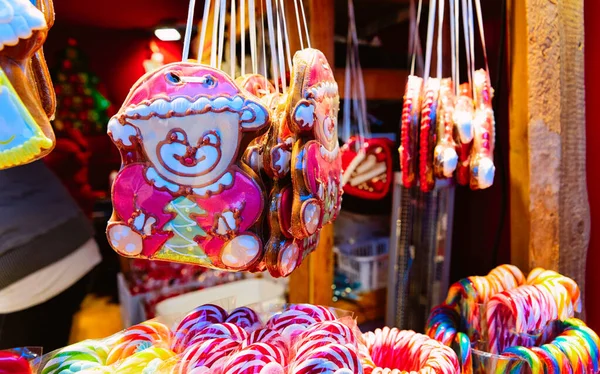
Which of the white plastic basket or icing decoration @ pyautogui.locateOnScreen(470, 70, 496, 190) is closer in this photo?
icing decoration @ pyautogui.locateOnScreen(470, 70, 496, 190)

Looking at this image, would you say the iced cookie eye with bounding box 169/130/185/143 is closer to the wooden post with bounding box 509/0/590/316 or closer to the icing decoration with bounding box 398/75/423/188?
the icing decoration with bounding box 398/75/423/188

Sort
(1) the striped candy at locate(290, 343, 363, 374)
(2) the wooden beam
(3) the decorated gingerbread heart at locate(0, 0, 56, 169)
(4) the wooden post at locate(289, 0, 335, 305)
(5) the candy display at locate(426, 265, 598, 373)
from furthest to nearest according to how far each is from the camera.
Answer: (2) the wooden beam
(4) the wooden post at locate(289, 0, 335, 305)
(5) the candy display at locate(426, 265, 598, 373)
(1) the striped candy at locate(290, 343, 363, 374)
(3) the decorated gingerbread heart at locate(0, 0, 56, 169)

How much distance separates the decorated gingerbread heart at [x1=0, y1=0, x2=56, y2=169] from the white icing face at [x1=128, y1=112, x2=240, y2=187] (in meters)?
0.12

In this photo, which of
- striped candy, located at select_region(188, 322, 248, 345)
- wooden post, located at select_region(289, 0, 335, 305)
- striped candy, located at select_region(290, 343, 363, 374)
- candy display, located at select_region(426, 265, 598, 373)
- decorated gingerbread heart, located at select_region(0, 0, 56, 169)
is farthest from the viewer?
wooden post, located at select_region(289, 0, 335, 305)

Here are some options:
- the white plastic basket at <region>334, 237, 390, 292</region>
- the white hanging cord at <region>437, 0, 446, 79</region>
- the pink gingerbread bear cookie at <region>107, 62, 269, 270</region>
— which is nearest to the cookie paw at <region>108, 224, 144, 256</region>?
the pink gingerbread bear cookie at <region>107, 62, 269, 270</region>

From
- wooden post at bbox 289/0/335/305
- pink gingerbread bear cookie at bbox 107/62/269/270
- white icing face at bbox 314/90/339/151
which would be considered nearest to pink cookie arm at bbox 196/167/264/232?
pink gingerbread bear cookie at bbox 107/62/269/270

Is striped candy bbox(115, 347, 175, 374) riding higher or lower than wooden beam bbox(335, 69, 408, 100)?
lower

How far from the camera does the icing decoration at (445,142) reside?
3.36 feet

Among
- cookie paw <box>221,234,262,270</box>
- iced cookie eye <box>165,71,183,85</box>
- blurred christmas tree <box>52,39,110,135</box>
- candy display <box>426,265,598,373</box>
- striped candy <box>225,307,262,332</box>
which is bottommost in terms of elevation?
candy display <box>426,265,598,373</box>

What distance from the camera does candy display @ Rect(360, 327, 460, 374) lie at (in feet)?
2.69

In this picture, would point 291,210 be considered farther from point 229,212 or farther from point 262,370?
point 262,370

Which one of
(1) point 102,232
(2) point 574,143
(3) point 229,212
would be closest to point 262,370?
(3) point 229,212

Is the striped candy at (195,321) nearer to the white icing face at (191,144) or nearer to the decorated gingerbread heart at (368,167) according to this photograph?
the white icing face at (191,144)

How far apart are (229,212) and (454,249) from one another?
1.58 m
